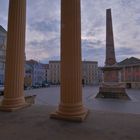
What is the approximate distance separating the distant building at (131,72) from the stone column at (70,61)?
117ft

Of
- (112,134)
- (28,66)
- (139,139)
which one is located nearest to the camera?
(139,139)

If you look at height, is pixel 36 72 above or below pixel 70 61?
above

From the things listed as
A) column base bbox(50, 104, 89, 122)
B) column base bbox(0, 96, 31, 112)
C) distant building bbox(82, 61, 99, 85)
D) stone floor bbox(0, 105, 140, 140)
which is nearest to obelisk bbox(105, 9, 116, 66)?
column base bbox(0, 96, 31, 112)

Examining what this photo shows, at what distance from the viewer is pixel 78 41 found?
3881mm

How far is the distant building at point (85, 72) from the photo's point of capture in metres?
64.5

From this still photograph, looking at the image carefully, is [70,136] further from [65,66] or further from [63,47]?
[63,47]

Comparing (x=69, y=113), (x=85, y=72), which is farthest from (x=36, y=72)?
(x=69, y=113)

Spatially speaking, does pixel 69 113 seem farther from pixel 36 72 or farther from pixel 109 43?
pixel 36 72

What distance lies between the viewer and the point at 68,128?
305cm

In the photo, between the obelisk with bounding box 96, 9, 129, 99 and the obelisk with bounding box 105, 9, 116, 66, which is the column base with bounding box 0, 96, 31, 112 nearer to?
the obelisk with bounding box 96, 9, 129, 99

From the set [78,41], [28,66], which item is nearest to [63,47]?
[78,41]

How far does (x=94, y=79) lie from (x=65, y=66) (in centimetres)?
6568

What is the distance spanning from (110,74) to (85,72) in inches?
1924

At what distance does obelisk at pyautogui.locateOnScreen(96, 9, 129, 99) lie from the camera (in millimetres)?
15844
